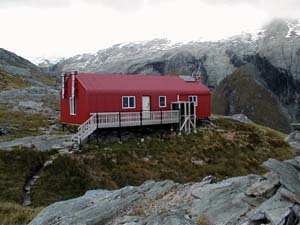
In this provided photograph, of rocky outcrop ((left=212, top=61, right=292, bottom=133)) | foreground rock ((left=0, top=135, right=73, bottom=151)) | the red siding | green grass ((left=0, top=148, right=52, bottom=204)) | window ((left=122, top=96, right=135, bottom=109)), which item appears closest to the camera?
green grass ((left=0, top=148, right=52, bottom=204))

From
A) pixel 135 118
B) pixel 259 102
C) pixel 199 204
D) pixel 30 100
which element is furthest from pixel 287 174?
pixel 259 102

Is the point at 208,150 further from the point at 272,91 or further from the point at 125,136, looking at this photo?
the point at 272,91

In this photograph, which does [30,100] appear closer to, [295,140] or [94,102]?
[94,102]

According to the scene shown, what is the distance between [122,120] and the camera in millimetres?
34250

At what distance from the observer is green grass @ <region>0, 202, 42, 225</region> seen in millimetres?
16875

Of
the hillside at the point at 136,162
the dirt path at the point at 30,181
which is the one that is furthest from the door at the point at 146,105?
the dirt path at the point at 30,181

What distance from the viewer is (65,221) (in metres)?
14.0

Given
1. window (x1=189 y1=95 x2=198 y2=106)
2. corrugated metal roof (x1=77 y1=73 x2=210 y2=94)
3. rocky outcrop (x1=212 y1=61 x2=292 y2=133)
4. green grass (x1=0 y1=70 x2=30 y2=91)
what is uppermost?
green grass (x1=0 y1=70 x2=30 y2=91)

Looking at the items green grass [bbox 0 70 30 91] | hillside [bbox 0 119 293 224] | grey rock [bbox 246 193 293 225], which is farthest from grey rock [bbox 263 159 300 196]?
green grass [bbox 0 70 30 91]

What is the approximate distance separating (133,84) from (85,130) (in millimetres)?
9076

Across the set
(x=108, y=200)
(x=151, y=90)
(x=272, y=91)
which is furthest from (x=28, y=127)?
(x=272, y=91)

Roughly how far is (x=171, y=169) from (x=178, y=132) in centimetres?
920

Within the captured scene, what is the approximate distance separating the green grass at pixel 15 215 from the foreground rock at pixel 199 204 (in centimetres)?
184

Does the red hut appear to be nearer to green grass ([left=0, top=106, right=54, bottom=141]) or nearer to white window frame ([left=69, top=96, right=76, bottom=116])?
white window frame ([left=69, top=96, right=76, bottom=116])
